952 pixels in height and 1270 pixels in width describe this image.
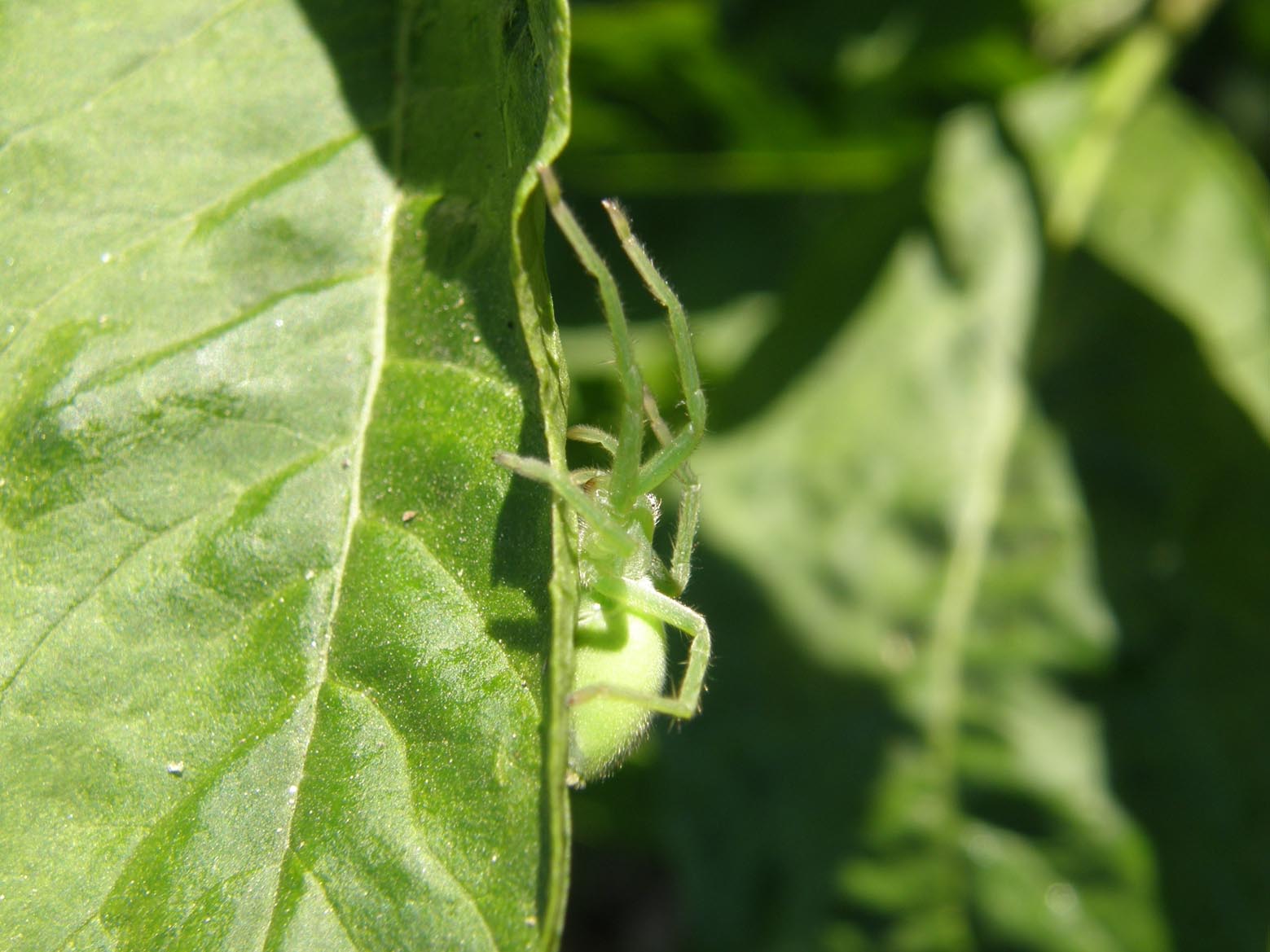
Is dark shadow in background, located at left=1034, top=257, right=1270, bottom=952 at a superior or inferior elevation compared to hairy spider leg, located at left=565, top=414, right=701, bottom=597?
inferior

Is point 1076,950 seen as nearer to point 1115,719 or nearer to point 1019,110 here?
point 1115,719

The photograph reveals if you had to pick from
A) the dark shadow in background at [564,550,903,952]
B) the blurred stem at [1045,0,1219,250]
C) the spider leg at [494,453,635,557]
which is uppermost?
the spider leg at [494,453,635,557]

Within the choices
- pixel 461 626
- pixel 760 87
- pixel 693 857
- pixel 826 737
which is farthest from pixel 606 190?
pixel 461 626

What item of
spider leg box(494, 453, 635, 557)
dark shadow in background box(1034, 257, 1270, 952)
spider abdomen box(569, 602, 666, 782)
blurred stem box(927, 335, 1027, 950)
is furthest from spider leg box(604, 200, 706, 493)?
dark shadow in background box(1034, 257, 1270, 952)

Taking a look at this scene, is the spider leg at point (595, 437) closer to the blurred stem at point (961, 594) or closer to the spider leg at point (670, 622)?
the spider leg at point (670, 622)

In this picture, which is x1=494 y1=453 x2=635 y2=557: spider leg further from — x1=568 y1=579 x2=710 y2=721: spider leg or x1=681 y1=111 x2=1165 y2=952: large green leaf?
x1=681 y1=111 x2=1165 y2=952: large green leaf

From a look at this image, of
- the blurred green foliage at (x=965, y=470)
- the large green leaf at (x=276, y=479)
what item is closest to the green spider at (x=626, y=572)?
the large green leaf at (x=276, y=479)
